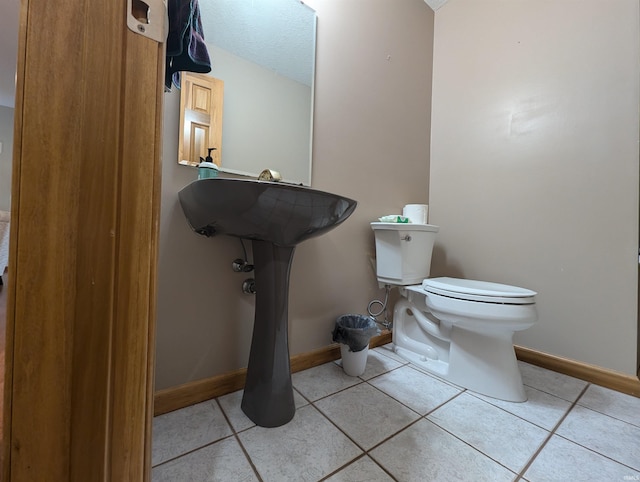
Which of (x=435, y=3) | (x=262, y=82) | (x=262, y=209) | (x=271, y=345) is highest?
(x=435, y=3)

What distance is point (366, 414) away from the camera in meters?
0.92

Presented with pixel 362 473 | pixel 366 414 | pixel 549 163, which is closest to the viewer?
pixel 362 473

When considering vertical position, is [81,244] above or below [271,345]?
above

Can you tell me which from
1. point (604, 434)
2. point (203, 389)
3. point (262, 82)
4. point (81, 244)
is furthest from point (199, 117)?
point (604, 434)

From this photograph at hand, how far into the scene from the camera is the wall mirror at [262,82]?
104cm

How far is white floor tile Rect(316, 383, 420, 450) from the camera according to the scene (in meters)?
0.82

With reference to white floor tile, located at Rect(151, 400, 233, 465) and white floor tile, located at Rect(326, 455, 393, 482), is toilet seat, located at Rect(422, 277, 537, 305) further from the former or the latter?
white floor tile, located at Rect(151, 400, 233, 465)

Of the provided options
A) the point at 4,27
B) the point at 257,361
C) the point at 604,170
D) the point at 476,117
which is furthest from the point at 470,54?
the point at 4,27

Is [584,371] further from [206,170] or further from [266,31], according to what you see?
[266,31]

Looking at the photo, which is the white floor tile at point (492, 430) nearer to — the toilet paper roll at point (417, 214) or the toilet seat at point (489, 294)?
the toilet seat at point (489, 294)

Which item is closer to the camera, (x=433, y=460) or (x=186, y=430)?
(x=433, y=460)

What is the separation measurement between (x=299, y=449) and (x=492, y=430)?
2.12ft

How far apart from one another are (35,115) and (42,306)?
23 centimetres

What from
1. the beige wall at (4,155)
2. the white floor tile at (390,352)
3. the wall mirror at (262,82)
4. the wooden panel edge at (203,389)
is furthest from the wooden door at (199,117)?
the beige wall at (4,155)
